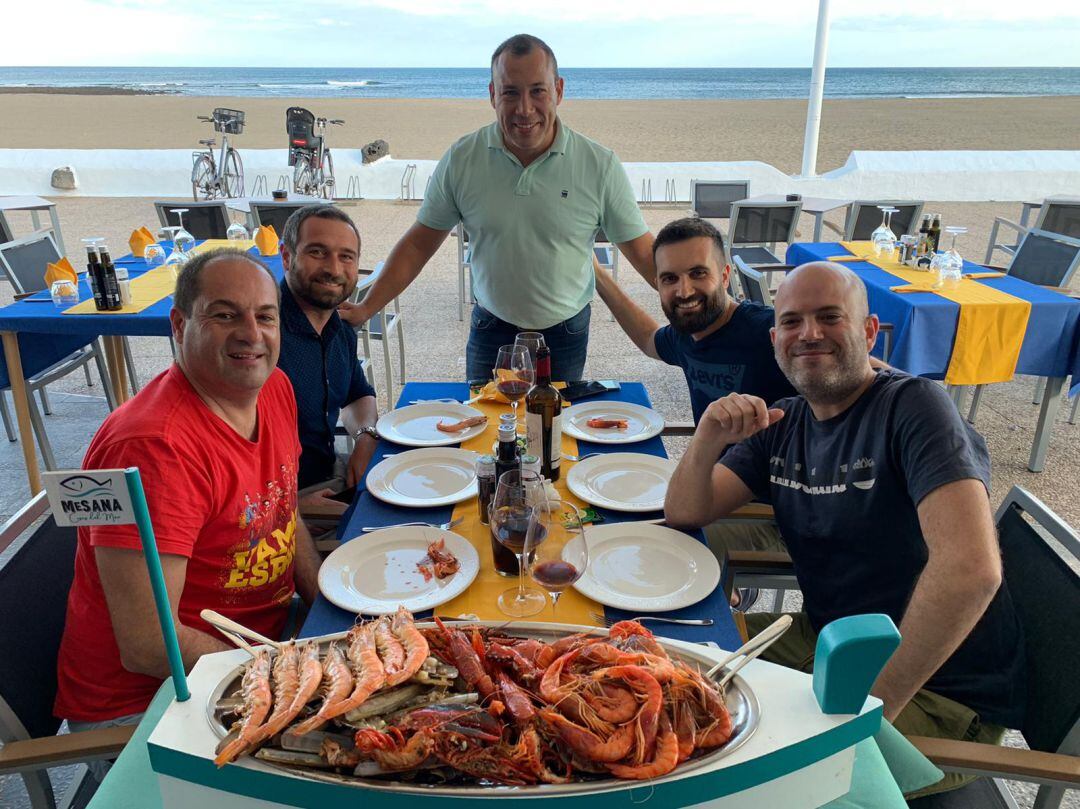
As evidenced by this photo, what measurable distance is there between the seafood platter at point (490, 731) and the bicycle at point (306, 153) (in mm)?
9892

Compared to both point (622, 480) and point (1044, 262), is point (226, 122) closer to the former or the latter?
point (1044, 262)

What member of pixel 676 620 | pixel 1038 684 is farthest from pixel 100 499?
pixel 1038 684

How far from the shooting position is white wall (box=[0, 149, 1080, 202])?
35.4ft

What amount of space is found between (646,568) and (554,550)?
30 centimetres

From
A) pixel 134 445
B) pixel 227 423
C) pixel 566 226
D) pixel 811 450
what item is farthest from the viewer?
pixel 566 226

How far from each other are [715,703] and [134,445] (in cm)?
119

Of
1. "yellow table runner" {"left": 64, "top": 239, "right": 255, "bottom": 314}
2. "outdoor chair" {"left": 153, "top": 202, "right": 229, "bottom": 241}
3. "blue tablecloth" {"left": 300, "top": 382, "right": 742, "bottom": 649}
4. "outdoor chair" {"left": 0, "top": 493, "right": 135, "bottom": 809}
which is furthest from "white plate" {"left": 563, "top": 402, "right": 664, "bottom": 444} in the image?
"outdoor chair" {"left": 153, "top": 202, "right": 229, "bottom": 241}

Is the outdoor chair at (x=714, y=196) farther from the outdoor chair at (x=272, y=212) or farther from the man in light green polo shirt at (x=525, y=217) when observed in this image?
the man in light green polo shirt at (x=525, y=217)

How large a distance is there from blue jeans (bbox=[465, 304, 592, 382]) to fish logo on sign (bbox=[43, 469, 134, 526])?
8.49ft

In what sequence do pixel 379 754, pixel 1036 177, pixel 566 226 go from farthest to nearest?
1. pixel 1036 177
2. pixel 566 226
3. pixel 379 754

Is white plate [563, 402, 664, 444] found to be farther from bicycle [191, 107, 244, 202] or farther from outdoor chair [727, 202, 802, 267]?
bicycle [191, 107, 244, 202]

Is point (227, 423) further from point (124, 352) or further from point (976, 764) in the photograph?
point (124, 352)

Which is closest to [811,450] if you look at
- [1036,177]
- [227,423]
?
[227,423]

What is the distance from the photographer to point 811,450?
1.78 metres
